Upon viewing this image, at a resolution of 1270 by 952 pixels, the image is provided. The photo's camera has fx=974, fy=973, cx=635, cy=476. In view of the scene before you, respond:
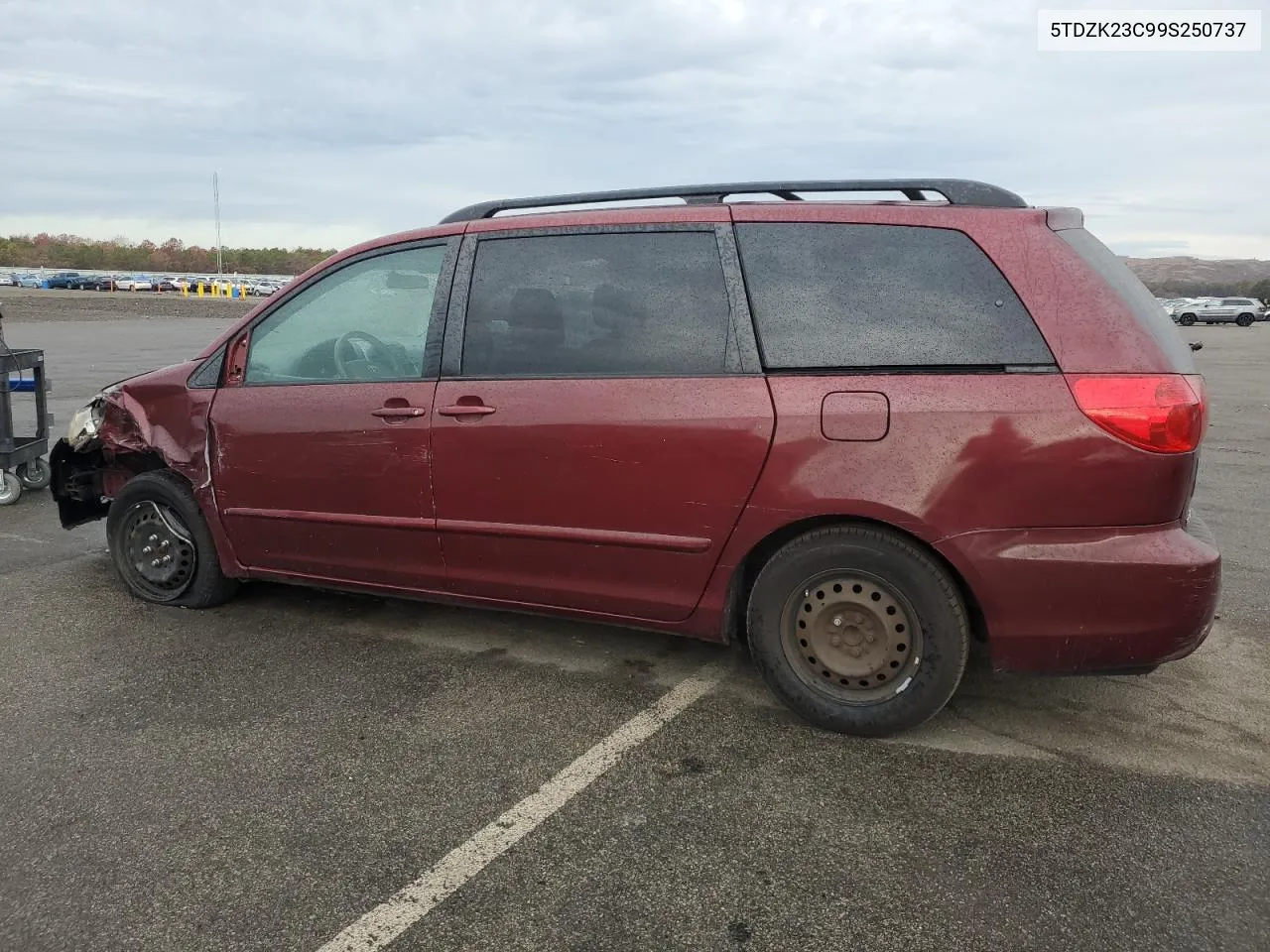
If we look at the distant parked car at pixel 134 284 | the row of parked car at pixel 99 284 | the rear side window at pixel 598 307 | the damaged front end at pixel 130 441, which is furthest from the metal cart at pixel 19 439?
the distant parked car at pixel 134 284

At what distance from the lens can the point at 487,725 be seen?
11.0 ft

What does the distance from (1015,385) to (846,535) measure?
0.70 meters

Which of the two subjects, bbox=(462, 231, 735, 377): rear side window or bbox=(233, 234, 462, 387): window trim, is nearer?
bbox=(462, 231, 735, 377): rear side window

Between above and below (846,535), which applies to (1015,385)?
above

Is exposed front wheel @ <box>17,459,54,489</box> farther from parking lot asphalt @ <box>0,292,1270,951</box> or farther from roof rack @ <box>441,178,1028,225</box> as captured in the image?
roof rack @ <box>441,178,1028,225</box>

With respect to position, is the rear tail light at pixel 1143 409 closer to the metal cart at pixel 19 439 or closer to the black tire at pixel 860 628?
the black tire at pixel 860 628

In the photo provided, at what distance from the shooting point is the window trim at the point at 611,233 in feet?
10.9

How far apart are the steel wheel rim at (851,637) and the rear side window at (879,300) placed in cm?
75

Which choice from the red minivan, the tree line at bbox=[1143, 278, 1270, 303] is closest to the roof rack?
the red minivan

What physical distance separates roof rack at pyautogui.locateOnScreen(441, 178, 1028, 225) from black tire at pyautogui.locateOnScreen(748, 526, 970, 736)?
1.20m

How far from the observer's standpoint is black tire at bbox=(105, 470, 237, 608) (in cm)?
442

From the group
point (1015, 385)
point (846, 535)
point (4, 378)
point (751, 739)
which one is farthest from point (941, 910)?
point (4, 378)

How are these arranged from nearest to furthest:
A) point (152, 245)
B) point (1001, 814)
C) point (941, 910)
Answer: point (941, 910) → point (1001, 814) → point (152, 245)

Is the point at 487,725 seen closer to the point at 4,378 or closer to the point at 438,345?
the point at 438,345
